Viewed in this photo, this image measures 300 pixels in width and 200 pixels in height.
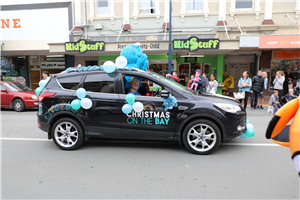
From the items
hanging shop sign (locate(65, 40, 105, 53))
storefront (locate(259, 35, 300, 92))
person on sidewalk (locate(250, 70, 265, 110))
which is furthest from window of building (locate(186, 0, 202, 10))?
person on sidewalk (locate(250, 70, 265, 110))

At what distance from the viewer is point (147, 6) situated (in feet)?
54.3

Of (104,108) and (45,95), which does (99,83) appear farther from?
(45,95)

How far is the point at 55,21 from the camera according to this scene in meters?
17.4

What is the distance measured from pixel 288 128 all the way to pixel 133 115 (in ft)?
Answer: 9.74

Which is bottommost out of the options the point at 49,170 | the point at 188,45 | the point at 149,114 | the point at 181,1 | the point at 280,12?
the point at 49,170

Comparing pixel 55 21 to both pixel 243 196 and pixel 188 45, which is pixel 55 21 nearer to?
pixel 188 45

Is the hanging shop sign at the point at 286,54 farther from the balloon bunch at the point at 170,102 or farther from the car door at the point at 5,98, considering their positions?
the car door at the point at 5,98

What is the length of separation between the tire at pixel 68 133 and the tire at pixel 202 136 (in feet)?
7.40

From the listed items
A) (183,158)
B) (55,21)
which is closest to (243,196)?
(183,158)

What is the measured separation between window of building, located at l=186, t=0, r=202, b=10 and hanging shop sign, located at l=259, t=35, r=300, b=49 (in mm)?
5651

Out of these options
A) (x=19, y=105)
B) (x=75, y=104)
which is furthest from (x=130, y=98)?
(x=19, y=105)

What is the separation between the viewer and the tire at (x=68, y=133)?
4906mm

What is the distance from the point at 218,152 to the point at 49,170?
10.7 feet

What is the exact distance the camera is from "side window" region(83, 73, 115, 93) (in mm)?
4832
